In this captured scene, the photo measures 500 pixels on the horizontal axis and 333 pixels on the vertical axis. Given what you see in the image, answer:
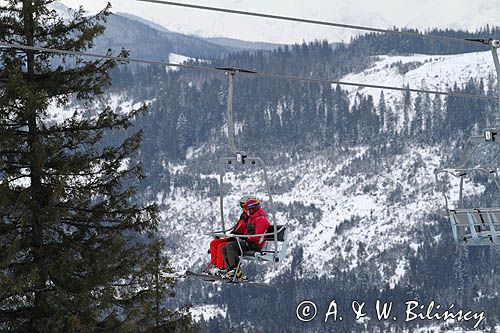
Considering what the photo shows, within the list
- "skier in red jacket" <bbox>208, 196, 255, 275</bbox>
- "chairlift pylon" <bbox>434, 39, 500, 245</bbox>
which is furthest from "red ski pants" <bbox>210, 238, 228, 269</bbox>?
"chairlift pylon" <bbox>434, 39, 500, 245</bbox>

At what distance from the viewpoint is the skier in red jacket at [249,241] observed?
15.2 metres

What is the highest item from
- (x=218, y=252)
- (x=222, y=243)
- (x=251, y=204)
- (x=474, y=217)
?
(x=251, y=204)

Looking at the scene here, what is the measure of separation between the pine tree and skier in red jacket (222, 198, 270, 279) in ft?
5.30

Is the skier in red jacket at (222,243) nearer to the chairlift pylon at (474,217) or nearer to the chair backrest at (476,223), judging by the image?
the chairlift pylon at (474,217)

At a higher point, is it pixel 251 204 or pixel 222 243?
pixel 251 204

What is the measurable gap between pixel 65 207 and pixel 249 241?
305 cm

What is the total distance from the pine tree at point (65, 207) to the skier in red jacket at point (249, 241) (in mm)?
1616

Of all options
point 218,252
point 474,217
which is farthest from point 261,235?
point 474,217

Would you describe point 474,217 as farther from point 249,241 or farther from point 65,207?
point 65,207

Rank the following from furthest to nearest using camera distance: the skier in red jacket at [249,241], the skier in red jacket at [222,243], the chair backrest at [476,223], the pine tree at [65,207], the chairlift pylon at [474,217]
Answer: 1. the skier in red jacket at [222,243]
2. the skier in red jacket at [249,241]
3. the pine tree at [65,207]
4. the chair backrest at [476,223]
5. the chairlift pylon at [474,217]

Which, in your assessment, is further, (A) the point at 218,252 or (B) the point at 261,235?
(A) the point at 218,252

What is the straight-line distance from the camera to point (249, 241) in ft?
50.7

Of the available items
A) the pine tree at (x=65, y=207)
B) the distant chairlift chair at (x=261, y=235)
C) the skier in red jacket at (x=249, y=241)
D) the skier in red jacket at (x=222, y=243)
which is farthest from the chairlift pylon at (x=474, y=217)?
the pine tree at (x=65, y=207)

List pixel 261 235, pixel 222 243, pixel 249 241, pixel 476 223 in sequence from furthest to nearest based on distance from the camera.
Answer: pixel 222 243, pixel 249 241, pixel 476 223, pixel 261 235
